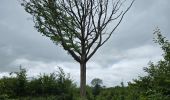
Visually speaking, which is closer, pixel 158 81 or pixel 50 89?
pixel 158 81

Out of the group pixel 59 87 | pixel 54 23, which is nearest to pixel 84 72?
pixel 59 87

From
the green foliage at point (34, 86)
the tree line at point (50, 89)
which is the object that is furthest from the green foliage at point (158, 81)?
the green foliage at point (34, 86)

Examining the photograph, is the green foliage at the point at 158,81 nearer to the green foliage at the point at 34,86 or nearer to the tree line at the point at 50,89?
the tree line at the point at 50,89

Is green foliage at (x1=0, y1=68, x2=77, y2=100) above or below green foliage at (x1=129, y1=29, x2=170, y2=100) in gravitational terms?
above

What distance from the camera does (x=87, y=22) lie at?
23.5m

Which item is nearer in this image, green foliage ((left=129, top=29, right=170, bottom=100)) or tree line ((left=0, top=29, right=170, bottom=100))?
green foliage ((left=129, top=29, right=170, bottom=100))

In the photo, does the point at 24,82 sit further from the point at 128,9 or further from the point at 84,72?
the point at 128,9

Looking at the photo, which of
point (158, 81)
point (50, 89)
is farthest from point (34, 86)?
point (158, 81)

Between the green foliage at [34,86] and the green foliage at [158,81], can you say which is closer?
the green foliage at [158,81]

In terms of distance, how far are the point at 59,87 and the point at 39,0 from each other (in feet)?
22.8

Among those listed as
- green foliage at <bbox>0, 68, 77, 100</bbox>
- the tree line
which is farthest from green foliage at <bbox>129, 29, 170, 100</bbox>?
green foliage at <bbox>0, 68, 77, 100</bbox>

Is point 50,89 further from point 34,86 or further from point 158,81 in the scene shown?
point 158,81

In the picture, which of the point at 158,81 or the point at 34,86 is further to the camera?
the point at 34,86

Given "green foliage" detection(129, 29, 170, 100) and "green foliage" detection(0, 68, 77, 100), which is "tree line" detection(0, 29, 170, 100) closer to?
"green foliage" detection(0, 68, 77, 100)
